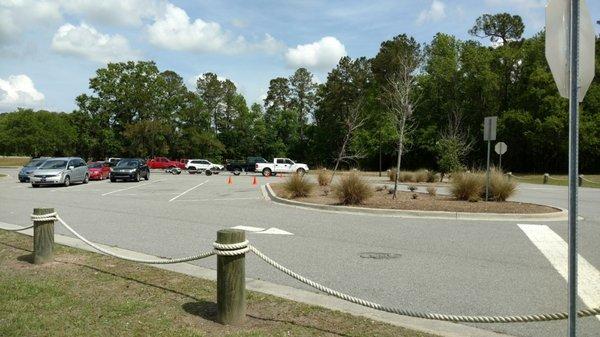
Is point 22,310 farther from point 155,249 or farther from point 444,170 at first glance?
point 444,170

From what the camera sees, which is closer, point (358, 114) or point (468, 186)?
point (468, 186)

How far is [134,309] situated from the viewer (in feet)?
16.7

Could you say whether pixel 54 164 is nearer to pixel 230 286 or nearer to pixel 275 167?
pixel 275 167

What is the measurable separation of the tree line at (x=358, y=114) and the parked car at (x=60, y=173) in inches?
942

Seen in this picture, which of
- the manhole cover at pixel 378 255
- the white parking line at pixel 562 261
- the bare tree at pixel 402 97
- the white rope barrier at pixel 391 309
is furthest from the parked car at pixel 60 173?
the white rope barrier at pixel 391 309

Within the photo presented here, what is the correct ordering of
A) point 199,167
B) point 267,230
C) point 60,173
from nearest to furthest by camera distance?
point 267,230, point 60,173, point 199,167

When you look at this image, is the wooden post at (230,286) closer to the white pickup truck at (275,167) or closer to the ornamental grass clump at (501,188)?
the ornamental grass clump at (501,188)

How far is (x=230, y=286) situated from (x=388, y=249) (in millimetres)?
4768

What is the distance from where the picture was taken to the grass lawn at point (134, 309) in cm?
450

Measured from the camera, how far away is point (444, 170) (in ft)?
116

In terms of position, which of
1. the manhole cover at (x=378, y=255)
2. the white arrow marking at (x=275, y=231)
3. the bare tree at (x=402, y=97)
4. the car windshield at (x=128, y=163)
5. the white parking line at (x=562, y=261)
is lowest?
the white arrow marking at (x=275, y=231)

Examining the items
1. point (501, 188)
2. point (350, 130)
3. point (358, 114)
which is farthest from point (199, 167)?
point (501, 188)

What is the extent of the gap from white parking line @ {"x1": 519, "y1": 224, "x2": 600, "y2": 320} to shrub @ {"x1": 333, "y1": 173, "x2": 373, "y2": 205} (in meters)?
5.06

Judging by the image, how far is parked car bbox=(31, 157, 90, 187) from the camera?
26703mm
